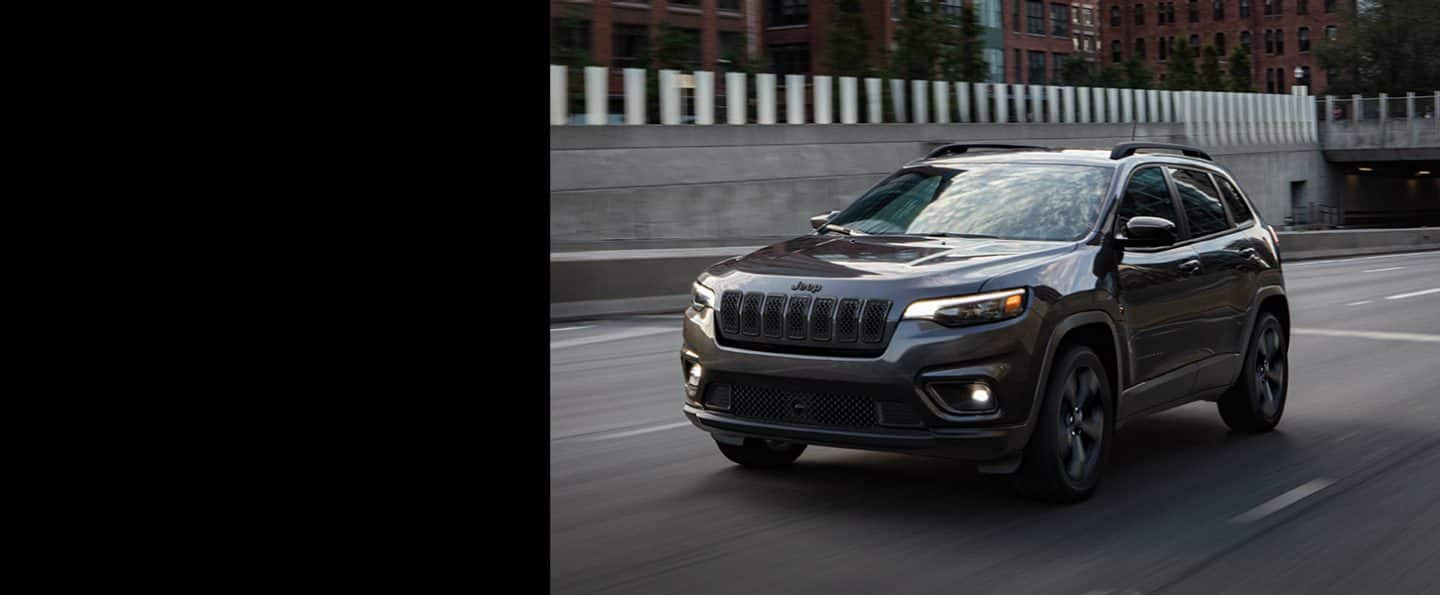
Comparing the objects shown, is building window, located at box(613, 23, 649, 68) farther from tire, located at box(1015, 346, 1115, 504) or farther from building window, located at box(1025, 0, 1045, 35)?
tire, located at box(1015, 346, 1115, 504)

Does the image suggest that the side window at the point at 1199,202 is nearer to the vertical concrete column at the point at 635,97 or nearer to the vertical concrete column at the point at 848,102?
the vertical concrete column at the point at 635,97

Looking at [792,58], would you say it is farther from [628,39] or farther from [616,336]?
[616,336]

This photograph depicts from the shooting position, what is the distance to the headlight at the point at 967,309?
6.56 meters

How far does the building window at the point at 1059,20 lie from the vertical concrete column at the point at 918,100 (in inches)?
2166

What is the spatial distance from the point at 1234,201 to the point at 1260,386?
3.42ft

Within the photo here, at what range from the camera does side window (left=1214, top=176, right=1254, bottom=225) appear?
9250 millimetres

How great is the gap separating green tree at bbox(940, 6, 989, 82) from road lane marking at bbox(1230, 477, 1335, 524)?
5056 centimetres

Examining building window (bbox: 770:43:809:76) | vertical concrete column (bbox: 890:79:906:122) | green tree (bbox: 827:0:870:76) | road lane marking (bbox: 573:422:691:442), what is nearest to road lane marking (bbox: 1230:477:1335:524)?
road lane marking (bbox: 573:422:691:442)

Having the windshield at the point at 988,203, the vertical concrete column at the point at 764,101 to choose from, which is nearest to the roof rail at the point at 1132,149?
the windshield at the point at 988,203
